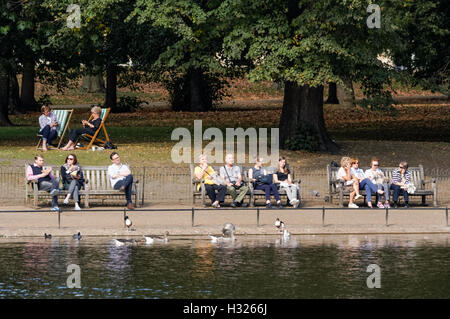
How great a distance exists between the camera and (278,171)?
19.6 m

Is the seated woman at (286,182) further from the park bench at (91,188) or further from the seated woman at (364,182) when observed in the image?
the park bench at (91,188)

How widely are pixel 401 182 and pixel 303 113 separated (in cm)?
774

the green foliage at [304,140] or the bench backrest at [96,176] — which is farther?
the green foliage at [304,140]

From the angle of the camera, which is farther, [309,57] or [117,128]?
[117,128]

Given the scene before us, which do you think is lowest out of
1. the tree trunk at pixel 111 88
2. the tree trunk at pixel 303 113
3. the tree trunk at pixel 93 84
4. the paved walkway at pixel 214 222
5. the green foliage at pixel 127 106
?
the paved walkway at pixel 214 222

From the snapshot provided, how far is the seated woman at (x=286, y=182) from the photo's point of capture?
18777mm

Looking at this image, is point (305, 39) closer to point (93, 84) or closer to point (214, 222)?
point (214, 222)

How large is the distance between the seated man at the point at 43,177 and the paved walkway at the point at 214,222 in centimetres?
59

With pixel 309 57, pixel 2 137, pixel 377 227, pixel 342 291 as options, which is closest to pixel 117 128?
pixel 2 137

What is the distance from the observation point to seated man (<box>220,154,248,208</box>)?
1889 centimetres

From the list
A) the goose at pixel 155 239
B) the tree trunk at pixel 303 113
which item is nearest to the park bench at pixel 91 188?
the goose at pixel 155 239
